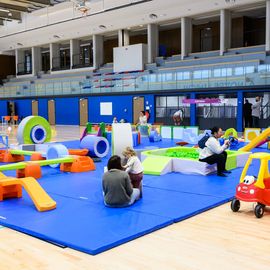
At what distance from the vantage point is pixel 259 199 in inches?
233

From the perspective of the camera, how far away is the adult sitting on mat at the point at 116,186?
20.3ft

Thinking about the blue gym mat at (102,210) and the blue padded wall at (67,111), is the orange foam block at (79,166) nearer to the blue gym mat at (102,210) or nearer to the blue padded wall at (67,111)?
the blue gym mat at (102,210)

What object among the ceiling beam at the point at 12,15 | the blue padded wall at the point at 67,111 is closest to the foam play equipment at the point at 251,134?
the ceiling beam at the point at 12,15

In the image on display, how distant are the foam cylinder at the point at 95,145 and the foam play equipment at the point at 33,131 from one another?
8.28 feet

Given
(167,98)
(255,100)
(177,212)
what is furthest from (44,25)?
(177,212)

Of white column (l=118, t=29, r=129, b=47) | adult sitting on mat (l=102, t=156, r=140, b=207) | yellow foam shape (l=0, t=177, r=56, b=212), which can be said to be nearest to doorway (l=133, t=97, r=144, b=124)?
white column (l=118, t=29, r=129, b=47)

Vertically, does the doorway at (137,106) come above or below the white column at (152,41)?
below

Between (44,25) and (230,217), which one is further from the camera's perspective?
(44,25)

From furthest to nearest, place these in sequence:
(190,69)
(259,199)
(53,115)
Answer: (53,115) < (190,69) < (259,199)

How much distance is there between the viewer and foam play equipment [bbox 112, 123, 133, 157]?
994 cm

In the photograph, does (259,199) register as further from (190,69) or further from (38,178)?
(190,69)

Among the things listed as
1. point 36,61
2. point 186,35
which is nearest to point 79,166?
point 186,35

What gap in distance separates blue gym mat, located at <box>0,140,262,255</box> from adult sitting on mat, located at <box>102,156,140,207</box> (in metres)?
0.16

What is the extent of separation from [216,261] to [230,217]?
181 centimetres
